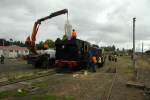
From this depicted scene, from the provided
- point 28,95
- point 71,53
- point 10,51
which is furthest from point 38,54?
point 10,51

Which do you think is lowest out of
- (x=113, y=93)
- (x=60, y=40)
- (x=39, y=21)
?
(x=113, y=93)

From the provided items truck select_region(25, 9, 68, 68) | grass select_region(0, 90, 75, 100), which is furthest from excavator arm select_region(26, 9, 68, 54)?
grass select_region(0, 90, 75, 100)

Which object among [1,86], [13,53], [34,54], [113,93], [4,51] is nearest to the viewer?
[113,93]

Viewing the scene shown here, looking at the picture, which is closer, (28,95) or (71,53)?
(28,95)

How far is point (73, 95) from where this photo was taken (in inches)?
444

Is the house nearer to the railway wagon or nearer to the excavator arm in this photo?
the excavator arm

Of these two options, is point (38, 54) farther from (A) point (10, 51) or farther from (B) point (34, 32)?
(A) point (10, 51)

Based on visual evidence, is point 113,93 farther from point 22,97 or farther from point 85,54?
point 85,54

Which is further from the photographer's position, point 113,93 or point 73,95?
point 113,93

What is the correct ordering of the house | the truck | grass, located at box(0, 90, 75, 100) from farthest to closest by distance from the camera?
the house → the truck → grass, located at box(0, 90, 75, 100)

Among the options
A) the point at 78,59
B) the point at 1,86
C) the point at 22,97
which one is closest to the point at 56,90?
the point at 22,97

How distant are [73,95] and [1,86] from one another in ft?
15.5

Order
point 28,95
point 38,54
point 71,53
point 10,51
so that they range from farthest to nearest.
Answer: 1. point 10,51
2. point 38,54
3. point 71,53
4. point 28,95

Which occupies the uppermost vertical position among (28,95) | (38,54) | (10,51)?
(10,51)
